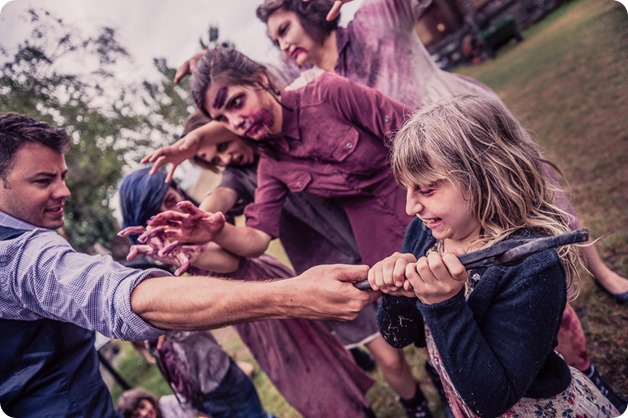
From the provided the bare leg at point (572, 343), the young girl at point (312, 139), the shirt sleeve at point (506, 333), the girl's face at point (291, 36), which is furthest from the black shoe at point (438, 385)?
the girl's face at point (291, 36)

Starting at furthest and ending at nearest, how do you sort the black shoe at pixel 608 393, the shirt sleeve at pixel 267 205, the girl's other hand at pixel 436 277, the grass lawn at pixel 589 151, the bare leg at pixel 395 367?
1. the grass lawn at pixel 589 151
2. the bare leg at pixel 395 367
3. the shirt sleeve at pixel 267 205
4. the black shoe at pixel 608 393
5. the girl's other hand at pixel 436 277

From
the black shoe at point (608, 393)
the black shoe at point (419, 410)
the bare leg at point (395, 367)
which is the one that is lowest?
the black shoe at point (419, 410)

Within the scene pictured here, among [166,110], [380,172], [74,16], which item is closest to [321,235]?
[380,172]

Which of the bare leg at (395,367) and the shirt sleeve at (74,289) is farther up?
the shirt sleeve at (74,289)

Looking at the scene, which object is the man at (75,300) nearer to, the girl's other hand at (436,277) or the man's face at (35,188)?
the man's face at (35,188)

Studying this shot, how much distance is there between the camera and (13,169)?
1234mm

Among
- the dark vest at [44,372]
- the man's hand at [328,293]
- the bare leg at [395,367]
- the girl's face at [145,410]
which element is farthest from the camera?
the girl's face at [145,410]

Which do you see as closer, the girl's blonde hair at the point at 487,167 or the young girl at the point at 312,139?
the girl's blonde hair at the point at 487,167

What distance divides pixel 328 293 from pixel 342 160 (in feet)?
2.50

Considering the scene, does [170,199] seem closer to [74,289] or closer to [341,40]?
[74,289]

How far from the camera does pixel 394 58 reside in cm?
208

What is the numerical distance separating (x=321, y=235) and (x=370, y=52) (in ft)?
3.50

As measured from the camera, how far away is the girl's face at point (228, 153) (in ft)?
6.61

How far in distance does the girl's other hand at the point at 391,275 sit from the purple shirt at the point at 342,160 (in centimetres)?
69
